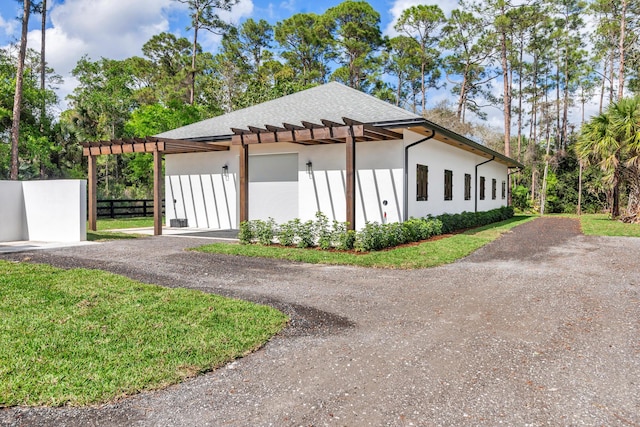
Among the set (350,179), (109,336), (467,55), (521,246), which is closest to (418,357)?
(109,336)

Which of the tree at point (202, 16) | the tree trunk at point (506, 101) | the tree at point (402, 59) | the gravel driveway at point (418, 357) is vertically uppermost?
the tree at point (202, 16)

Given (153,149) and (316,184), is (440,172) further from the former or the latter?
(153,149)

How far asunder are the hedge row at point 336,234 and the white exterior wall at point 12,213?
6009 millimetres

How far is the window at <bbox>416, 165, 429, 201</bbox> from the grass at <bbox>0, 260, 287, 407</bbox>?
316 inches

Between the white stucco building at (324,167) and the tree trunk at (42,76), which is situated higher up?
the tree trunk at (42,76)

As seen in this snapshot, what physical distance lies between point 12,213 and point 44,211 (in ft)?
2.72

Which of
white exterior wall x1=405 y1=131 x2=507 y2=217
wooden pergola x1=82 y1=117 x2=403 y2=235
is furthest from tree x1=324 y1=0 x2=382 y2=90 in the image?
wooden pergola x1=82 y1=117 x2=403 y2=235

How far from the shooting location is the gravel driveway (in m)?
2.48

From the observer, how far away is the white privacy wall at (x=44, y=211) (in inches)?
418

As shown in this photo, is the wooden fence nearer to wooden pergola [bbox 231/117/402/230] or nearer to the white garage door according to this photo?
the white garage door

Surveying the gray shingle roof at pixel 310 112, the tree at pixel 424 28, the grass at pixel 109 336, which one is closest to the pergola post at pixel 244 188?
the gray shingle roof at pixel 310 112

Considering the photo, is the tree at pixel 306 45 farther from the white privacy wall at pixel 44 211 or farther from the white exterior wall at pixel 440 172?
the white privacy wall at pixel 44 211

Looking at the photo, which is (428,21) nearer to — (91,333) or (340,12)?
(340,12)

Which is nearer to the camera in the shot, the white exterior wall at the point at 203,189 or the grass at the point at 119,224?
the white exterior wall at the point at 203,189
